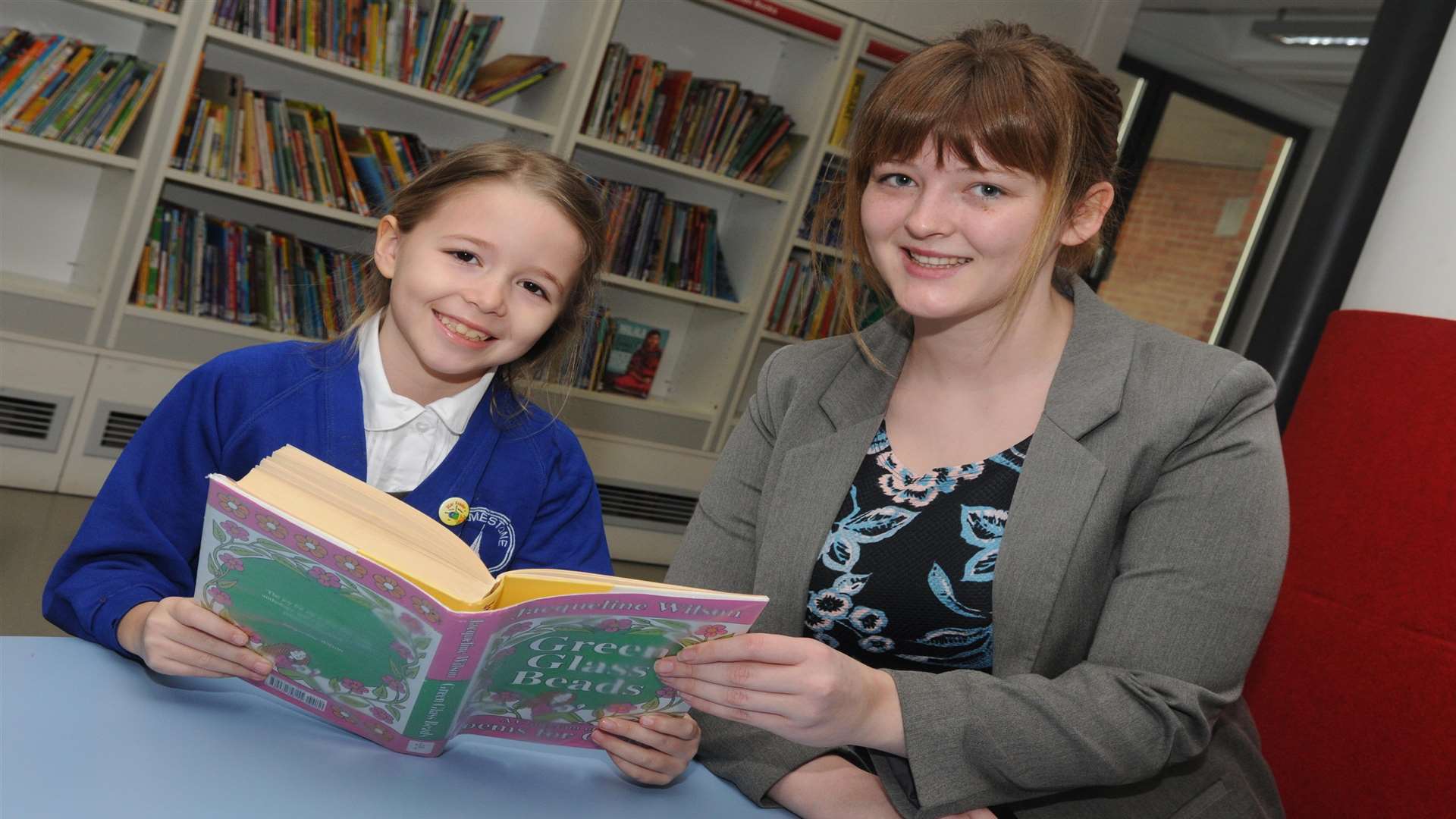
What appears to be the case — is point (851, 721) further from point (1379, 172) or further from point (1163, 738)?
point (1379, 172)

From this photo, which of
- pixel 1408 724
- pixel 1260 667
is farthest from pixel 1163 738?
pixel 1260 667

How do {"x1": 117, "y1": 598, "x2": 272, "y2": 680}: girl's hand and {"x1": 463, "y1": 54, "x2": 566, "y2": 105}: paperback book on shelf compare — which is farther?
{"x1": 463, "y1": 54, "x2": 566, "y2": 105}: paperback book on shelf

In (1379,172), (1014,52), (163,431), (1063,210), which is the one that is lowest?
(163,431)

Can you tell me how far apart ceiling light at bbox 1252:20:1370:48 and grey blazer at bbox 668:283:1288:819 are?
5270mm

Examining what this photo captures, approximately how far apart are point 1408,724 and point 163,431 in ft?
4.60

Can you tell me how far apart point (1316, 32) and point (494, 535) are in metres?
5.76

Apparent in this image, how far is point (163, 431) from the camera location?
3.76 ft

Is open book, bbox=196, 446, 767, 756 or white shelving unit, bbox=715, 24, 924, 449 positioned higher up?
white shelving unit, bbox=715, 24, 924, 449

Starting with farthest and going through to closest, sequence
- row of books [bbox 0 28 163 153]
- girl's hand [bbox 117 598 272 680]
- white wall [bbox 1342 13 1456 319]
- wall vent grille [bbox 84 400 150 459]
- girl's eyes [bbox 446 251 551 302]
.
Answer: wall vent grille [bbox 84 400 150 459]
row of books [bbox 0 28 163 153]
white wall [bbox 1342 13 1456 319]
girl's eyes [bbox 446 251 551 302]
girl's hand [bbox 117 598 272 680]

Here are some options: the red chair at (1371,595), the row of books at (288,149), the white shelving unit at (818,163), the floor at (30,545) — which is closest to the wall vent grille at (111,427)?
the floor at (30,545)

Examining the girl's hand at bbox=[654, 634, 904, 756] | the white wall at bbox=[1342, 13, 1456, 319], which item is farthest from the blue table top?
the white wall at bbox=[1342, 13, 1456, 319]

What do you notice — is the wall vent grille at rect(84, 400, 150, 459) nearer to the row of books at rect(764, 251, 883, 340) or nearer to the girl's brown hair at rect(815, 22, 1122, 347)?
the row of books at rect(764, 251, 883, 340)

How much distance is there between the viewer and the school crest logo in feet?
4.40

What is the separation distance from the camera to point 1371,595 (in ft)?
4.80
